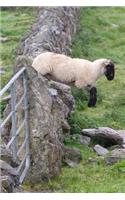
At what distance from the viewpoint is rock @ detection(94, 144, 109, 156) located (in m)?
9.19

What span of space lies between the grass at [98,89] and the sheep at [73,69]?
0.46 meters

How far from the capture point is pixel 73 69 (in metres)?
11.4

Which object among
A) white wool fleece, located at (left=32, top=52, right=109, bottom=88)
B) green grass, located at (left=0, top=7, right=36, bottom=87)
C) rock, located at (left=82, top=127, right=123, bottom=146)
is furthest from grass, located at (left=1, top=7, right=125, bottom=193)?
white wool fleece, located at (left=32, top=52, right=109, bottom=88)

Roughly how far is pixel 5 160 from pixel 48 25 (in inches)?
342

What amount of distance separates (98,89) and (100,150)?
4474mm

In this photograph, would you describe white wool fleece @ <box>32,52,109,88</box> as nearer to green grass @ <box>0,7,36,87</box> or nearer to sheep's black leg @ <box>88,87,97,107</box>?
sheep's black leg @ <box>88,87,97,107</box>

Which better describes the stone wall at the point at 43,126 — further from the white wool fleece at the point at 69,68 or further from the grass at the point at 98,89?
the white wool fleece at the point at 69,68

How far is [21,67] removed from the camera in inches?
307

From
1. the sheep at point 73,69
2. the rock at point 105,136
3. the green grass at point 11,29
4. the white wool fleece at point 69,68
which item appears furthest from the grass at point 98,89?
the white wool fleece at point 69,68

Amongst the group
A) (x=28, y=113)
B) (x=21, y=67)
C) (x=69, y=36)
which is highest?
(x=21, y=67)
